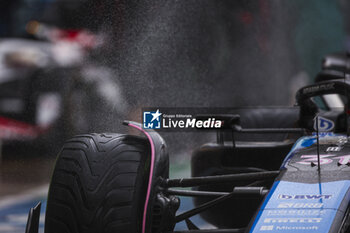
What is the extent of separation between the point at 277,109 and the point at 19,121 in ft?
7.01

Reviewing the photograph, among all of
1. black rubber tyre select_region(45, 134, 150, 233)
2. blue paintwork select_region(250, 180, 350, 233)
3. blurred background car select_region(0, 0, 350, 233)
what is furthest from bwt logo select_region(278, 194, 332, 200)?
blurred background car select_region(0, 0, 350, 233)

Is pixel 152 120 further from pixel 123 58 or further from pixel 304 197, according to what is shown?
pixel 123 58

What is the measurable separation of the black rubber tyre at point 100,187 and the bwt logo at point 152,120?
0.12 meters

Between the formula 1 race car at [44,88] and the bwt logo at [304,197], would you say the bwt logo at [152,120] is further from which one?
the formula 1 race car at [44,88]

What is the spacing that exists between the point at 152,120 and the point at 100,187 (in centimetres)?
38

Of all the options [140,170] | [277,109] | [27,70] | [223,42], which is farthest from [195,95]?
[140,170]

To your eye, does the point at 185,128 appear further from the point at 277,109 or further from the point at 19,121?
the point at 19,121

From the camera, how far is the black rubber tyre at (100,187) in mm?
2051

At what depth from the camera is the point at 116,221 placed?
2.04m

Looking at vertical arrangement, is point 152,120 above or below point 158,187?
above

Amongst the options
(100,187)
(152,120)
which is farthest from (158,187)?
(152,120)

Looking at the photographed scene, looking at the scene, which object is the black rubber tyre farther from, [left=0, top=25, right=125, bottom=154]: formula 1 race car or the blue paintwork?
[left=0, top=25, right=125, bottom=154]: formula 1 race car

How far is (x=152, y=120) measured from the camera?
91.7 inches

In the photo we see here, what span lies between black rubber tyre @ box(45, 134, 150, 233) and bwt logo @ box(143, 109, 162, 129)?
121 mm
